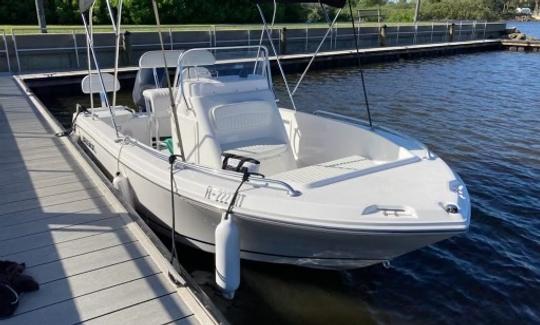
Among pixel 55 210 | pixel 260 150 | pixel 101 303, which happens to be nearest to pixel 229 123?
pixel 260 150

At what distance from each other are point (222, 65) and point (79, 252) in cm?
270

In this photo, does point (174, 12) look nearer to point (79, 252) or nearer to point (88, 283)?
point (79, 252)

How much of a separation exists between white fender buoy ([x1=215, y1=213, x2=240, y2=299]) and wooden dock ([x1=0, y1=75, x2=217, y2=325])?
0.43 meters

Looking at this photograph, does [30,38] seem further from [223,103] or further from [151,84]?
[223,103]

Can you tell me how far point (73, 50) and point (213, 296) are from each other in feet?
43.2

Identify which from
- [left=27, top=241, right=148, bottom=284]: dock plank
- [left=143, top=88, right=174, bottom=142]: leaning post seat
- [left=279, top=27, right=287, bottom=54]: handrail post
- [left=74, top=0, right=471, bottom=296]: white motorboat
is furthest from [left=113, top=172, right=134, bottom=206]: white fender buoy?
[left=279, top=27, right=287, bottom=54]: handrail post

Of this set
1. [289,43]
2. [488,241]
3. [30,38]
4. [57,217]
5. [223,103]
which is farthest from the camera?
[289,43]

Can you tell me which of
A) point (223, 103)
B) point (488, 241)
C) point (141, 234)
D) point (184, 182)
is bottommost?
point (488, 241)

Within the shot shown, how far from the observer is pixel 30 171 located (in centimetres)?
577

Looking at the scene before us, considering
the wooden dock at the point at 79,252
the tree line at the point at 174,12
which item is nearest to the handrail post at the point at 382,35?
the tree line at the point at 174,12

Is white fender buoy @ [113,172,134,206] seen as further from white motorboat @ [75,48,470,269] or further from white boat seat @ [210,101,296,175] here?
white boat seat @ [210,101,296,175]

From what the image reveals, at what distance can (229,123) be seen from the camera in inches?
201

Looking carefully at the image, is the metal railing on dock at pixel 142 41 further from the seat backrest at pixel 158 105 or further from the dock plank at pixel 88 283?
the dock plank at pixel 88 283

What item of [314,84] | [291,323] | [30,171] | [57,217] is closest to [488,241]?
[291,323]
